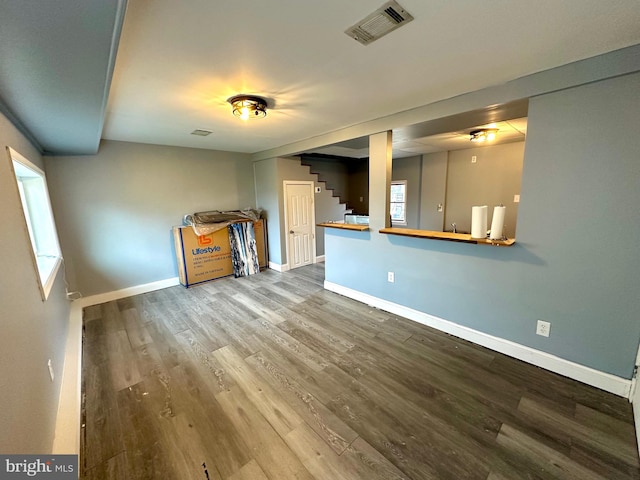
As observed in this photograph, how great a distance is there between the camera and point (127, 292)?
4.08 metres

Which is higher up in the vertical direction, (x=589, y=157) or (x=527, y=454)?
(x=589, y=157)

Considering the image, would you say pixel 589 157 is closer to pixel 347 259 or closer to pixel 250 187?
pixel 347 259

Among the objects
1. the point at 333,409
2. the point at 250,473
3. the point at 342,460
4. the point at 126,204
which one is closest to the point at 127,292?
the point at 126,204

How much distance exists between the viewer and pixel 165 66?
168 centimetres

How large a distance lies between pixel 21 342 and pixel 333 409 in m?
1.88

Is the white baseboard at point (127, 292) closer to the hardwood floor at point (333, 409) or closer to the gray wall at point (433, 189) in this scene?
the hardwood floor at point (333, 409)

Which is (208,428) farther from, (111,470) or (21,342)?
(21,342)

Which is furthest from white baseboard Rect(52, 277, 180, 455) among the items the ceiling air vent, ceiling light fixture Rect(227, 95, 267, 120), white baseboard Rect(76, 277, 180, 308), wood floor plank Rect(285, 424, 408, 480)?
the ceiling air vent

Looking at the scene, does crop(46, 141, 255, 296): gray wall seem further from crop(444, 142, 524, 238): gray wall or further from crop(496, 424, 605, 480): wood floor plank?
crop(496, 424, 605, 480): wood floor plank

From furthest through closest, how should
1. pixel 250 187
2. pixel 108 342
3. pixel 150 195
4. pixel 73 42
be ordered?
pixel 250 187 < pixel 150 195 < pixel 108 342 < pixel 73 42

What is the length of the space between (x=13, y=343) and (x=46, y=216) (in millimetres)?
2891

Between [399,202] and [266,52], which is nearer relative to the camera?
[266,52]

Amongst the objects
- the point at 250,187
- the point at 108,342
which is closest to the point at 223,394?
the point at 108,342

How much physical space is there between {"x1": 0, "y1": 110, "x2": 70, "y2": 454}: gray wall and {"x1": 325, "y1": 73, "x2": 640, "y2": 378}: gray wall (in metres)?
3.21
